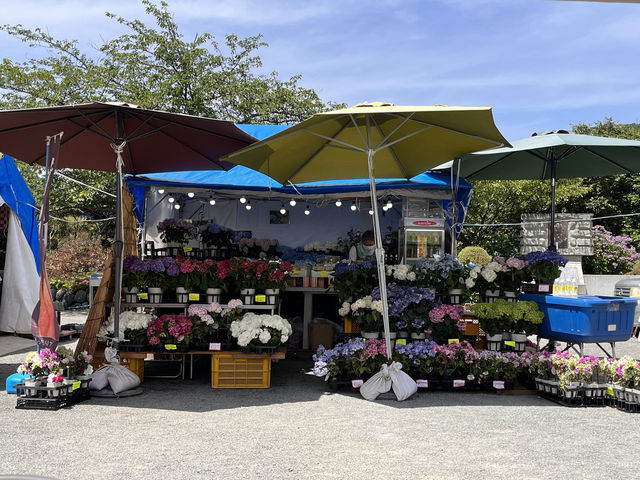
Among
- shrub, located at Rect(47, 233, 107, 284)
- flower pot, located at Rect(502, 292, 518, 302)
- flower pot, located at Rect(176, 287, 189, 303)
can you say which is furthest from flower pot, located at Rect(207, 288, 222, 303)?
shrub, located at Rect(47, 233, 107, 284)

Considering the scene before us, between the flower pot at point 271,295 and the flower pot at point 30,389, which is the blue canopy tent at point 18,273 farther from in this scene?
the flower pot at point 271,295

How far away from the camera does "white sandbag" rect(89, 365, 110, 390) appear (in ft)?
20.3

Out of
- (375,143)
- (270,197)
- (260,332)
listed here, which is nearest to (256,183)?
(270,197)

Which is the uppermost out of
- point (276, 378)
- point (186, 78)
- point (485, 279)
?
point (186, 78)

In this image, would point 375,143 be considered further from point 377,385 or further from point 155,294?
point 155,294

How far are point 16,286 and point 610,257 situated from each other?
1677 centimetres

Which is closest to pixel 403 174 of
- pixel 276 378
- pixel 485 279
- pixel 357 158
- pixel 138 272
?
pixel 357 158

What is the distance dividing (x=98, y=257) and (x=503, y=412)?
15.3 meters

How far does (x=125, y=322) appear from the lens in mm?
Answer: 6668

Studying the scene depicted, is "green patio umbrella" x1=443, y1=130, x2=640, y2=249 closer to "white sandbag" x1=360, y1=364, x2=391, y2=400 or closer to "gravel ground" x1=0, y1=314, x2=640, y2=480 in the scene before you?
"white sandbag" x1=360, y1=364, x2=391, y2=400

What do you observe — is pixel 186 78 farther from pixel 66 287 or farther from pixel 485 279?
pixel 485 279

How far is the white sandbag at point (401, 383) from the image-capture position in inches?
243

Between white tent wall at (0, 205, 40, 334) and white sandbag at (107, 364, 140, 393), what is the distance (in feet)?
14.7

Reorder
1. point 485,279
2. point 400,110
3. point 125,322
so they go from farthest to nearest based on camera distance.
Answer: point 485,279
point 125,322
point 400,110
